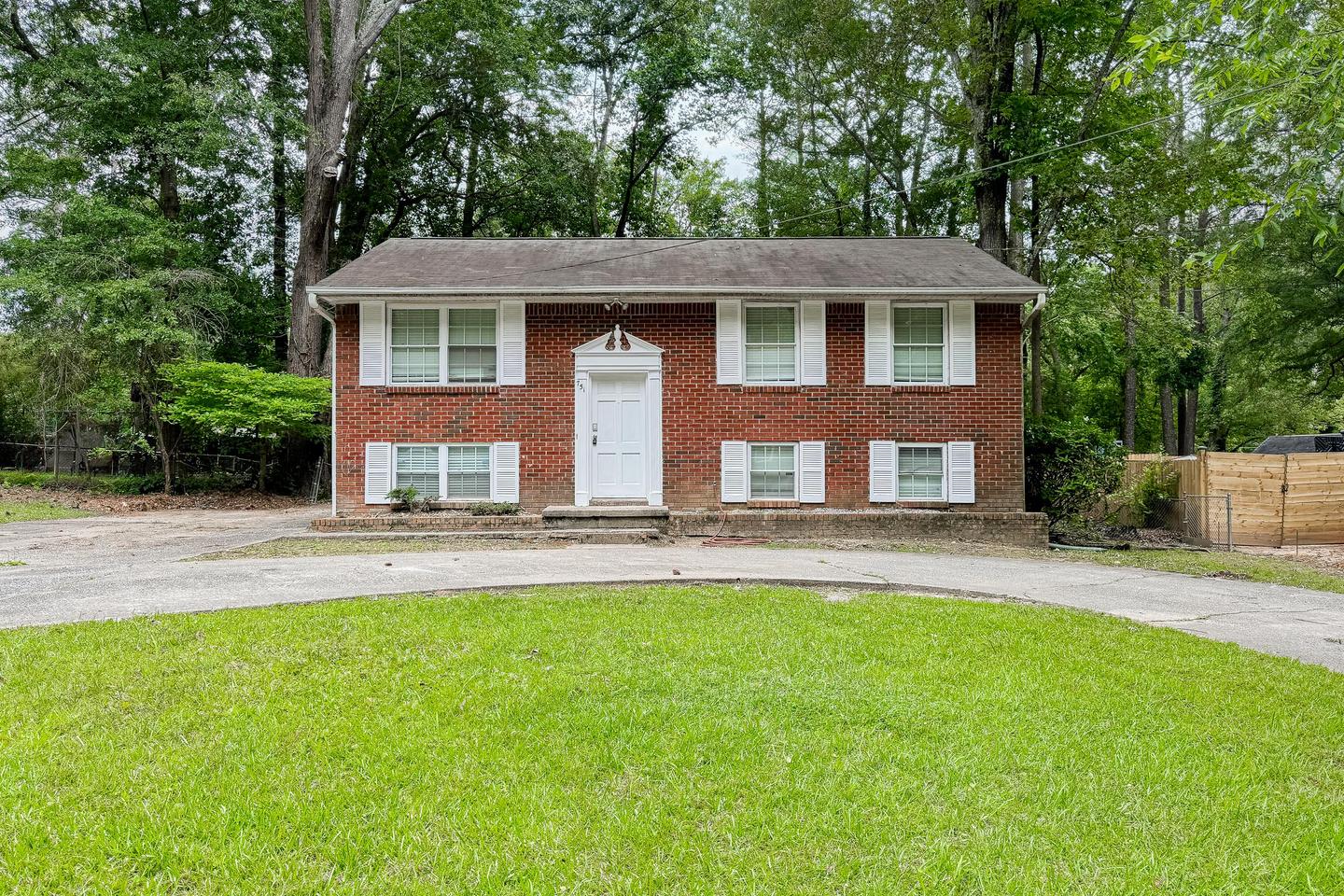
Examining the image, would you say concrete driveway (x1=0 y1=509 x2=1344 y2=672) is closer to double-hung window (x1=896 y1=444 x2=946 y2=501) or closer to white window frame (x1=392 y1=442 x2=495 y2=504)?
white window frame (x1=392 y1=442 x2=495 y2=504)

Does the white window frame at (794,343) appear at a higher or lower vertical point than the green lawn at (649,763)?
higher

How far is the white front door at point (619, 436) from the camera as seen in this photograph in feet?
45.6

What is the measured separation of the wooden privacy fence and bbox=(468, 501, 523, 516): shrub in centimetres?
1274

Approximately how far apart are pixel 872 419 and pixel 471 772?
468 inches

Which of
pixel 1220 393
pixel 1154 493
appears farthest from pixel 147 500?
pixel 1220 393

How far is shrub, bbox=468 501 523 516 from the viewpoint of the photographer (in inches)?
530

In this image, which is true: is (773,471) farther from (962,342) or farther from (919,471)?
(962,342)

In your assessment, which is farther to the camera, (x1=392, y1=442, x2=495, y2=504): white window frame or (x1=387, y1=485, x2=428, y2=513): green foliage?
(x1=392, y1=442, x2=495, y2=504): white window frame

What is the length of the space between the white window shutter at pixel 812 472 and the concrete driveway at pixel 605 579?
299 centimetres

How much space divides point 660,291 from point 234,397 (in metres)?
10.2

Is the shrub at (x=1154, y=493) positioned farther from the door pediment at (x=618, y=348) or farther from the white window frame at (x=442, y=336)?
the white window frame at (x=442, y=336)

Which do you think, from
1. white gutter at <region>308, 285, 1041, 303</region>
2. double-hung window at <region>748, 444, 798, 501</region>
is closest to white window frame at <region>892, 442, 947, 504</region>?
double-hung window at <region>748, 444, 798, 501</region>

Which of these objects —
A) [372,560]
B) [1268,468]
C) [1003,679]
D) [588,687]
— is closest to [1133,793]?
[1003,679]

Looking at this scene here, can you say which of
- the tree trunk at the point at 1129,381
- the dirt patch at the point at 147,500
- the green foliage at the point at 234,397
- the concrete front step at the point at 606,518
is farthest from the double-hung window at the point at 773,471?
the tree trunk at the point at 1129,381
